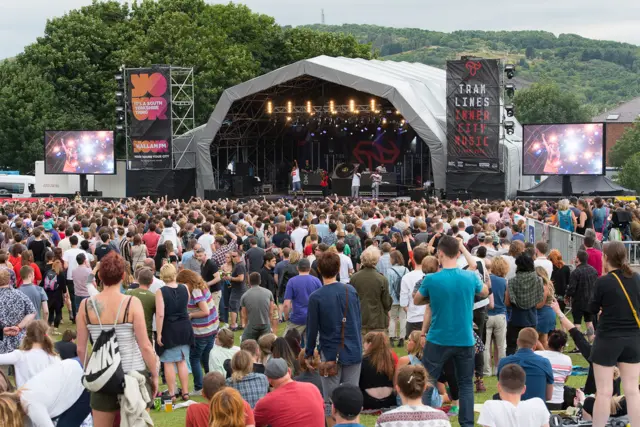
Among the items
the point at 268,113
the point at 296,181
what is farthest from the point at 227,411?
the point at 296,181

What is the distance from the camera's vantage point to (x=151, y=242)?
14.3m

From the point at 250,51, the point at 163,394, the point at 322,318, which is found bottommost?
the point at 163,394

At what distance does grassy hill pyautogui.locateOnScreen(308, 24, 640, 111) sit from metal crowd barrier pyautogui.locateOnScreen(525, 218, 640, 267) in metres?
119

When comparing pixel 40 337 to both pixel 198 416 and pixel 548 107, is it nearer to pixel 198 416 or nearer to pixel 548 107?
pixel 198 416

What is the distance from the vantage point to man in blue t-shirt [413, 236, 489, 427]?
6.54 meters

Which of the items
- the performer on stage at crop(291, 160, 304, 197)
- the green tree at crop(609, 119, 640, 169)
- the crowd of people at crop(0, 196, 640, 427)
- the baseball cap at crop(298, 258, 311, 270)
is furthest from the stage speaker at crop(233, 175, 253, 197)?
the green tree at crop(609, 119, 640, 169)

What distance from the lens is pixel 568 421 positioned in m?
6.91

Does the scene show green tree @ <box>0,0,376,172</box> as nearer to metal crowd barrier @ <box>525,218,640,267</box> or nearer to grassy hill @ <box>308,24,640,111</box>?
metal crowd barrier @ <box>525,218,640,267</box>

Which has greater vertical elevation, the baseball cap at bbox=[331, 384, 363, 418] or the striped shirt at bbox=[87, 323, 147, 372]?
the striped shirt at bbox=[87, 323, 147, 372]

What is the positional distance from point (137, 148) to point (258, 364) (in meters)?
26.4

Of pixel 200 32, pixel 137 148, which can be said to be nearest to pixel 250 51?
pixel 200 32

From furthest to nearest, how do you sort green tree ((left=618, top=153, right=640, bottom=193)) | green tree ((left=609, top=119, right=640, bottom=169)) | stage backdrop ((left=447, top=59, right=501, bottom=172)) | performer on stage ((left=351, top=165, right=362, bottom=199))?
green tree ((left=609, top=119, right=640, bottom=169))
green tree ((left=618, top=153, right=640, bottom=193))
performer on stage ((left=351, top=165, right=362, bottom=199))
stage backdrop ((left=447, top=59, right=501, bottom=172))

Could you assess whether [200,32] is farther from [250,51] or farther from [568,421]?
[568,421]

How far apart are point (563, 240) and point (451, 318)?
28.6ft
